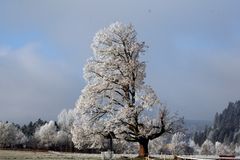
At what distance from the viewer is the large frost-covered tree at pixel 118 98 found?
172ft

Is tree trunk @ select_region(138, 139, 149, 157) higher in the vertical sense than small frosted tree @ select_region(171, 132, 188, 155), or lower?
lower

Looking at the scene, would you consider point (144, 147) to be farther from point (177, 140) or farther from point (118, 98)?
point (177, 140)

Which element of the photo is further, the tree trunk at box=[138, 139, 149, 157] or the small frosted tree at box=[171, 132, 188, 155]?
the small frosted tree at box=[171, 132, 188, 155]

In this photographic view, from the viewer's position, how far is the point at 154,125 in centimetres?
5253

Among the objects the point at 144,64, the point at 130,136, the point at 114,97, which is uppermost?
the point at 144,64

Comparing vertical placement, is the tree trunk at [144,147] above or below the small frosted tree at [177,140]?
below

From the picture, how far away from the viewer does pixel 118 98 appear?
2109 inches

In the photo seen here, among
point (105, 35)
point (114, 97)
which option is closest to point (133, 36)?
point (105, 35)

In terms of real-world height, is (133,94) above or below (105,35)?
below

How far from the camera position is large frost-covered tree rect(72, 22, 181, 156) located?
5238 centimetres

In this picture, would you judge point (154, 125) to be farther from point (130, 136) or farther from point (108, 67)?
point (108, 67)

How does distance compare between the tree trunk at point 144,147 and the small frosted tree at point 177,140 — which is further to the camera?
the small frosted tree at point 177,140

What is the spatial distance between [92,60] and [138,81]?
211 inches

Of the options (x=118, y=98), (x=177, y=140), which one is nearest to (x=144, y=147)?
(x=118, y=98)
